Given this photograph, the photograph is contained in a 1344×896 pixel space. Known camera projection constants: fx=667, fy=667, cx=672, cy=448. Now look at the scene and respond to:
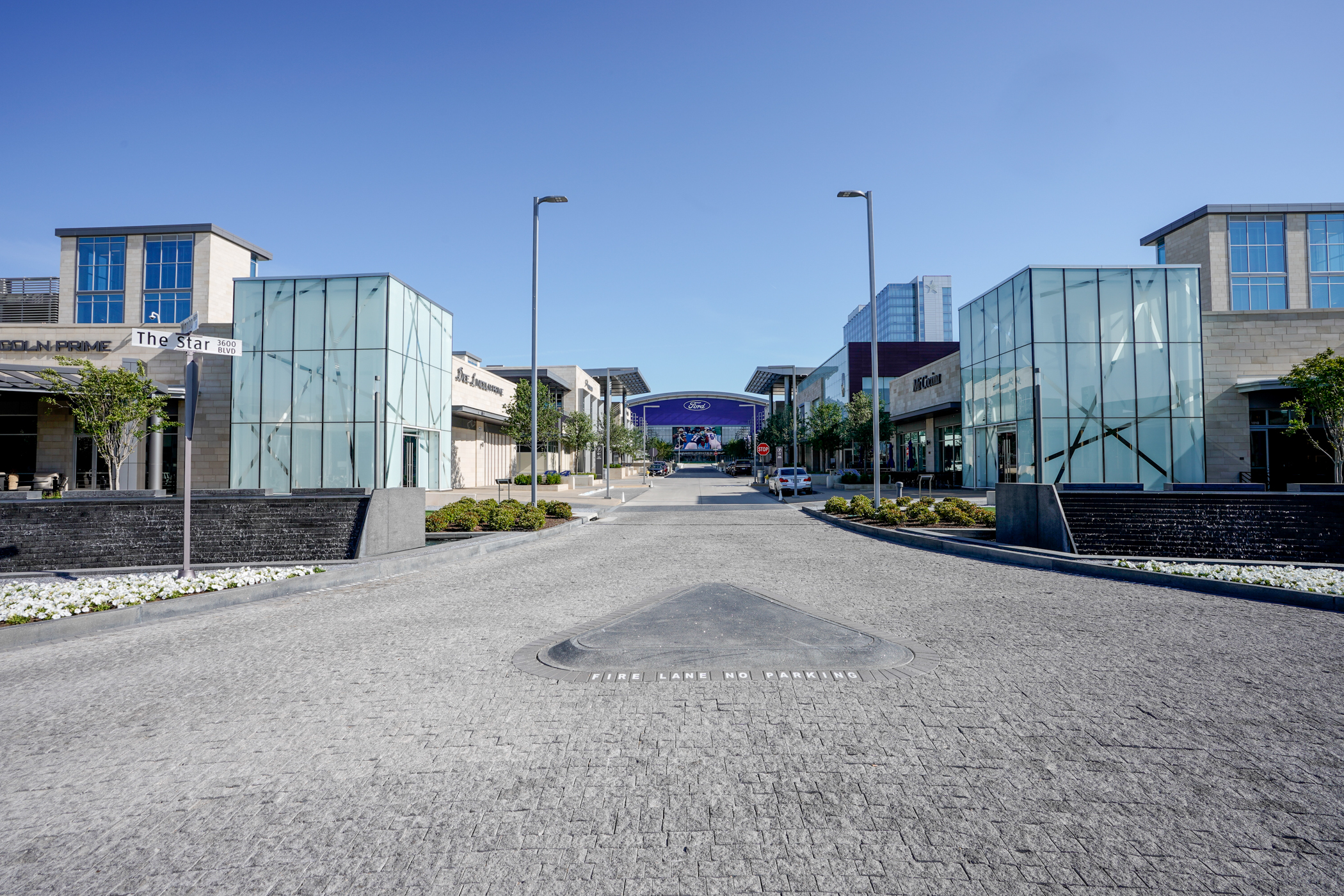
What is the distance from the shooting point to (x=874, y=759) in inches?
147

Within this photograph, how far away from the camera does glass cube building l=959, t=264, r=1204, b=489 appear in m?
25.8

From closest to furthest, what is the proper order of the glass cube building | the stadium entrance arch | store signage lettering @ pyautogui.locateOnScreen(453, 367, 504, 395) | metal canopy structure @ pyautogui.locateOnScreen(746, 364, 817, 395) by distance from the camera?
the glass cube building, store signage lettering @ pyautogui.locateOnScreen(453, 367, 504, 395), metal canopy structure @ pyautogui.locateOnScreen(746, 364, 817, 395), the stadium entrance arch

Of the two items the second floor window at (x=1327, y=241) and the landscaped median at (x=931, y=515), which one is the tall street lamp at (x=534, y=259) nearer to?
the landscaped median at (x=931, y=515)

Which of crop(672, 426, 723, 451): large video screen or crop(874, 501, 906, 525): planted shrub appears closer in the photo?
crop(874, 501, 906, 525): planted shrub

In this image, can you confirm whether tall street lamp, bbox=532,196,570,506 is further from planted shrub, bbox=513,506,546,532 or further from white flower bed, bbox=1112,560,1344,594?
white flower bed, bbox=1112,560,1344,594

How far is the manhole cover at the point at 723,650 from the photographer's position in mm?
5316

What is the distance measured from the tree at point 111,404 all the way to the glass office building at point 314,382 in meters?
4.12

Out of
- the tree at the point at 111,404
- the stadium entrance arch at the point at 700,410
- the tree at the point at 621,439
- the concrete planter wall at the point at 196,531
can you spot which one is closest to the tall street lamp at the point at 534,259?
the concrete planter wall at the point at 196,531

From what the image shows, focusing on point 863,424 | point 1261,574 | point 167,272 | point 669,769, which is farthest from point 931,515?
point 167,272

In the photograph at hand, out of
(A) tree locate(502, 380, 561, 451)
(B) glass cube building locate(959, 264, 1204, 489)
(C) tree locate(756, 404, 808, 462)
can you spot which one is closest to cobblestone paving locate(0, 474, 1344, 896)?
(B) glass cube building locate(959, 264, 1204, 489)

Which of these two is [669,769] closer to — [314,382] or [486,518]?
[486,518]

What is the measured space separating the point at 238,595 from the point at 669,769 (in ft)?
24.4

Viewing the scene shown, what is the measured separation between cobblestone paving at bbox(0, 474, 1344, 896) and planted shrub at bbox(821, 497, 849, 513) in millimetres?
14848

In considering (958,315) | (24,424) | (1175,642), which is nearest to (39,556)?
(1175,642)
